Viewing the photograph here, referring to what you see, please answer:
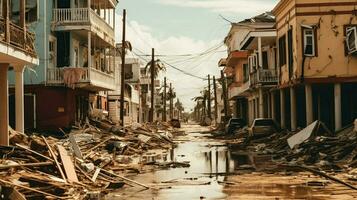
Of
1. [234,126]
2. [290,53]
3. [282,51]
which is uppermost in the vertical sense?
[282,51]

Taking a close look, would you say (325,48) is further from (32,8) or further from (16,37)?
(16,37)

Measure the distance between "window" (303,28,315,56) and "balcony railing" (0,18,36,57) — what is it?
599 inches

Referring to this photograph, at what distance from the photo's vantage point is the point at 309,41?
111ft

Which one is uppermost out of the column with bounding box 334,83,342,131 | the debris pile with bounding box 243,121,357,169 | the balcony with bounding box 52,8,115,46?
the balcony with bounding box 52,8,115,46

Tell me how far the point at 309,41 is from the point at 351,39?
225 centimetres

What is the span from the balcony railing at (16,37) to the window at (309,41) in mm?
15211

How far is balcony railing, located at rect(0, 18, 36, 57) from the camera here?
21312 millimetres

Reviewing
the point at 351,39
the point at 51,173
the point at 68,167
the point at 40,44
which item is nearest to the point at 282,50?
the point at 351,39

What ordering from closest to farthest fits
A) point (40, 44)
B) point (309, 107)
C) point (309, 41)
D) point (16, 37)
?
point (16, 37)
point (309, 107)
point (309, 41)
point (40, 44)

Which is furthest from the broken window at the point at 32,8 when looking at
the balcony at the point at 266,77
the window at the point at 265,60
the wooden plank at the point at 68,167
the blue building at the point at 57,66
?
the wooden plank at the point at 68,167

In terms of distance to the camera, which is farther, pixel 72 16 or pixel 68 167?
pixel 72 16

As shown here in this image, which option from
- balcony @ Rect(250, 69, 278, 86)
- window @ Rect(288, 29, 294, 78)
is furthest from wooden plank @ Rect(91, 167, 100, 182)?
balcony @ Rect(250, 69, 278, 86)

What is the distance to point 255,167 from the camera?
23.0 meters

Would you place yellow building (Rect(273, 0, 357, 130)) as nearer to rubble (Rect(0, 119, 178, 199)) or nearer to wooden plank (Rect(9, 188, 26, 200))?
rubble (Rect(0, 119, 178, 199))
